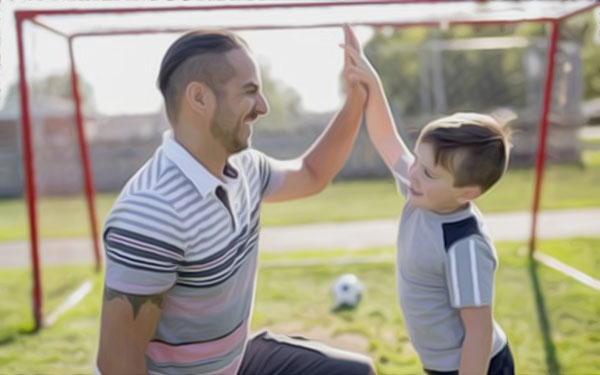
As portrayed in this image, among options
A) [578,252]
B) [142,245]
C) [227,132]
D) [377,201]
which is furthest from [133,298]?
[377,201]

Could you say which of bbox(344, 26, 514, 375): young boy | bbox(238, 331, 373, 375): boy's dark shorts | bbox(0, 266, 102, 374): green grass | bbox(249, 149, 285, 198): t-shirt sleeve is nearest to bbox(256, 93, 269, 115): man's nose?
bbox(249, 149, 285, 198): t-shirt sleeve

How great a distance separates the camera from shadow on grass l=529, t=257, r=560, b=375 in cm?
318

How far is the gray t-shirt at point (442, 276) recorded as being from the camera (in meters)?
1.70

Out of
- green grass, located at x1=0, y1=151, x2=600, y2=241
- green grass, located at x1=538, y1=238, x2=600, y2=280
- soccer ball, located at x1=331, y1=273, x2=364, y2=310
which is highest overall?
soccer ball, located at x1=331, y1=273, x2=364, y2=310

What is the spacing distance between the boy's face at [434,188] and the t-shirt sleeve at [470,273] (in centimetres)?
12

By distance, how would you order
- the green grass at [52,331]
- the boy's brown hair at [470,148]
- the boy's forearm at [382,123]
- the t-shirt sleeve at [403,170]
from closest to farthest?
the boy's brown hair at [470,148] < the t-shirt sleeve at [403,170] < the boy's forearm at [382,123] < the green grass at [52,331]

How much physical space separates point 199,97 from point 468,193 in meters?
0.79

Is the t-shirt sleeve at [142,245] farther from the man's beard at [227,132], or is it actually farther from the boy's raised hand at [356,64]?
the boy's raised hand at [356,64]

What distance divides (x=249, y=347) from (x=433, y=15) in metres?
3.47

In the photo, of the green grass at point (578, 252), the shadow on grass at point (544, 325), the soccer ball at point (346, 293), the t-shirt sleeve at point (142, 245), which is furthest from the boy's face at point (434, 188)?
the green grass at point (578, 252)

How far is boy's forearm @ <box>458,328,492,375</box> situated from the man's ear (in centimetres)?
93

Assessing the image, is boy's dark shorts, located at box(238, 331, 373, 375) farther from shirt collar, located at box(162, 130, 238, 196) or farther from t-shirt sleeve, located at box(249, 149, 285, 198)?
shirt collar, located at box(162, 130, 238, 196)

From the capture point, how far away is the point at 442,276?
1.79 meters

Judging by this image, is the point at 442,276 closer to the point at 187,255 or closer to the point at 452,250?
the point at 452,250
